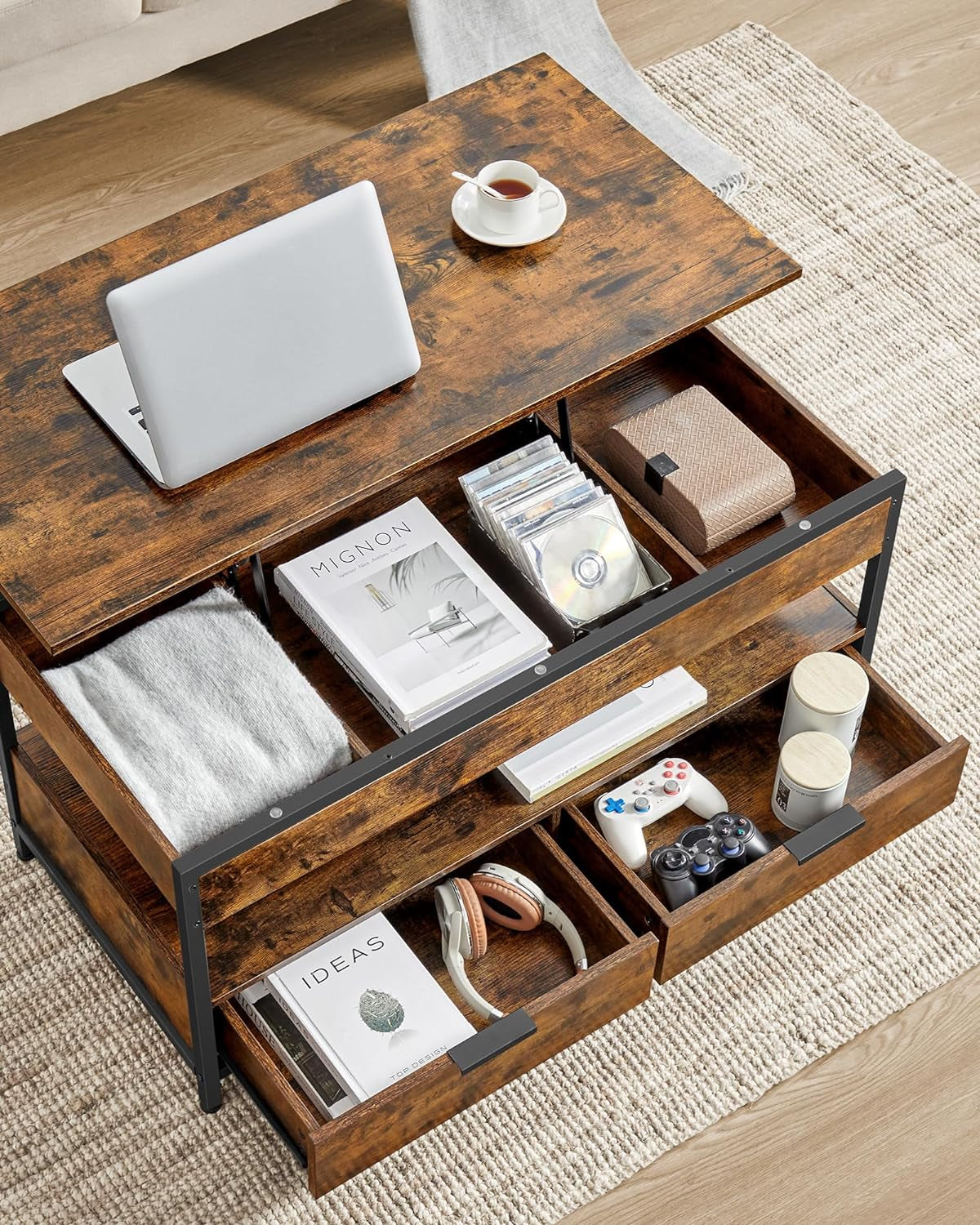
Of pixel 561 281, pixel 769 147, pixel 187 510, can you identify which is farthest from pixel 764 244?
pixel 769 147

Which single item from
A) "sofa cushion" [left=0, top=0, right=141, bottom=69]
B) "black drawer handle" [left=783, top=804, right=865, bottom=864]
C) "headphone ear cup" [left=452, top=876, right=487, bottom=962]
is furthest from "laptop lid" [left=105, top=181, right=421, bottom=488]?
"sofa cushion" [left=0, top=0, right=141, bottom=69]

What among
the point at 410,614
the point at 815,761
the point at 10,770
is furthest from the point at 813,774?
the point at 10,770

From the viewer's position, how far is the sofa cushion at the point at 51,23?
233cm

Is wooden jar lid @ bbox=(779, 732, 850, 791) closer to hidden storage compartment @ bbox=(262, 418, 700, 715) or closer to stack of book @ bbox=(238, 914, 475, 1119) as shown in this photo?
hidden storage compartment @ bbox=(262, 418, 700, 715)

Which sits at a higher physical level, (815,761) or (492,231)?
(492,231)

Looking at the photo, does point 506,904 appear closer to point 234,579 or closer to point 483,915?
point 483,915

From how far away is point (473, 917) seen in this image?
1.67m

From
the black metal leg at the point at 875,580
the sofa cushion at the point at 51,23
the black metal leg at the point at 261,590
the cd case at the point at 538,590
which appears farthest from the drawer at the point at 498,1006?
the sofa cushion at the point at 51,23

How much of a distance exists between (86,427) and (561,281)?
0.49m

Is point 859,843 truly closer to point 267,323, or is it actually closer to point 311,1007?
point 311,1007

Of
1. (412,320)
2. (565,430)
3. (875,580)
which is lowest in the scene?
(875,580)

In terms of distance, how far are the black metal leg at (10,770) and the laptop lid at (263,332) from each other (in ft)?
1.17

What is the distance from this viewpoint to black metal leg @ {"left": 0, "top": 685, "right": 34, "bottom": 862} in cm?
172

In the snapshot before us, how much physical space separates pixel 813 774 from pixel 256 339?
705mm
